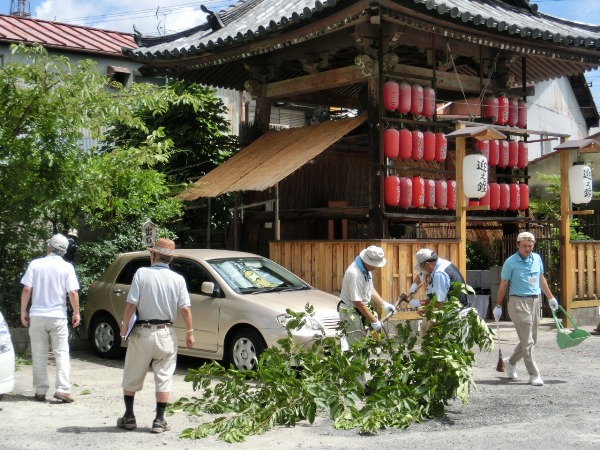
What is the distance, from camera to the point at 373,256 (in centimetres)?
939

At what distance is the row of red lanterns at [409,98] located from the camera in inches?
595

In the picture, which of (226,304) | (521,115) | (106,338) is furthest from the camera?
(521,115)

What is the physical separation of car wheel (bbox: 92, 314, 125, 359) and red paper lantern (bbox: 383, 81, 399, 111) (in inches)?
237

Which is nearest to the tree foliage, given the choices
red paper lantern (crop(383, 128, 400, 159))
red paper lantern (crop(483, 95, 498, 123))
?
red paper lantern (crop(383, 128, 400, 159))

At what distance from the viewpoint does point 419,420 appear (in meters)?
8.24

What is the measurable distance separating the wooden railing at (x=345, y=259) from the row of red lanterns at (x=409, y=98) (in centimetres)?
251

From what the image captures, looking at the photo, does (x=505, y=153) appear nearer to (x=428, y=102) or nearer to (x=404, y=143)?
(x=428, y=102)

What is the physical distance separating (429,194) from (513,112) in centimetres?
338

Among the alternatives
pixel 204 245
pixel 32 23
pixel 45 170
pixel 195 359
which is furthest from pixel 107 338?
pixel 32 23

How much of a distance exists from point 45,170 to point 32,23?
588 inches

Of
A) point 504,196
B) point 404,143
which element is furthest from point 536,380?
point 504,196

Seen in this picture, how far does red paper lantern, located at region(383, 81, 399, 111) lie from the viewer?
594 inches

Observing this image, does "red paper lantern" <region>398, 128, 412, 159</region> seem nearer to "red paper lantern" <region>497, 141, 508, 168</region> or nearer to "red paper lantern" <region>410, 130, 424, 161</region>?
"red paper lantern" <region>410, 130, 424, 161</region>

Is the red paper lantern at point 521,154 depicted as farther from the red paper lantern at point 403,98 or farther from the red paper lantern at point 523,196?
the red paper lantern at point 403,98
